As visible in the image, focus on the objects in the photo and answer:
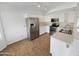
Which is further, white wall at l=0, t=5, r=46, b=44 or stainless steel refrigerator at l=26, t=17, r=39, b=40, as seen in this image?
stainless steel refrigerator at l=26, t=17, r=39, b=40

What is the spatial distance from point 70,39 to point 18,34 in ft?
2.43

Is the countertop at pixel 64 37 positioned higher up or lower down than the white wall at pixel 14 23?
lower down

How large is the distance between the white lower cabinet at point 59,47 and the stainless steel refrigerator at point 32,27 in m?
0.28

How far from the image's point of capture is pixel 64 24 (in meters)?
1.02

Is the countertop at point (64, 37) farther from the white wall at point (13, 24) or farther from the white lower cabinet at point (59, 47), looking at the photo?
the white wall at point (13, 24)

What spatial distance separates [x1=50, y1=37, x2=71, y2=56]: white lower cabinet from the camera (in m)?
1.02

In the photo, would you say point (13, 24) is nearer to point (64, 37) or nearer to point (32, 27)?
point (32, 27)

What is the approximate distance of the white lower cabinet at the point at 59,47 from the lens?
1.02 meters

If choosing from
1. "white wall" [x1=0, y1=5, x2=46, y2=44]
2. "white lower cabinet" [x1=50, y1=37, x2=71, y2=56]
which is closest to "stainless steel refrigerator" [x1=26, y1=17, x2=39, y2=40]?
"white wall" [x1=0, y1=5, x2=46, y2=44]

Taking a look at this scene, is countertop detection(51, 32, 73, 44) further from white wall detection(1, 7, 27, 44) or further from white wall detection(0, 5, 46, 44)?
white wall detection(1, 7, 27, 44)

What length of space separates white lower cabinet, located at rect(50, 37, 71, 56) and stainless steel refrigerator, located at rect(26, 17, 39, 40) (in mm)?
283

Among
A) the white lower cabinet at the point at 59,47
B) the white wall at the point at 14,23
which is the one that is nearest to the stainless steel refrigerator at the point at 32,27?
the white wall at the point at 14,23

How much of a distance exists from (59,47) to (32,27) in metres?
0.53

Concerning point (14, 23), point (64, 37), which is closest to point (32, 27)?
point (14, 23)
